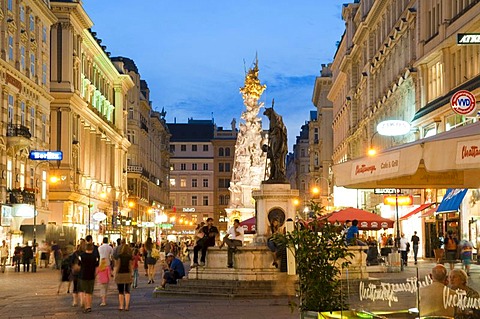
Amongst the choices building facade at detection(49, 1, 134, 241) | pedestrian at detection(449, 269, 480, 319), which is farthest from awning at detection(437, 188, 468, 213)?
building facade at detection(49, 1, 134, 241)

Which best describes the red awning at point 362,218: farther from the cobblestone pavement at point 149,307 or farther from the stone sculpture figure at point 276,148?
the cobblestone pavement at point 149,307

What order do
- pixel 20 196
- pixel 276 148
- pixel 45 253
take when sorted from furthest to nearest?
pixel 20 196, pixel 45 253, pixel 276 148

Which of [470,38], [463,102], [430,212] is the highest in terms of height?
[470,38]

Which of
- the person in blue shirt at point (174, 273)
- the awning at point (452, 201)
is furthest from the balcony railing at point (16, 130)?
the person in blue shirt at point (174, 273)

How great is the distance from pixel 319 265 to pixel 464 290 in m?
3.59

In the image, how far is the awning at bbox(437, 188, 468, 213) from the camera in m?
39.1

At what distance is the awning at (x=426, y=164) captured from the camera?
964 centimetres

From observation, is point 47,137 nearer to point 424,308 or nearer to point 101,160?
point 101,160

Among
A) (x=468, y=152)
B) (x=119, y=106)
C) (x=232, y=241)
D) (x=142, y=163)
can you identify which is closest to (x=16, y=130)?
(x=232, y=241)

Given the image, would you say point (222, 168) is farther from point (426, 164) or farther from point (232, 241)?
point (426, 164)

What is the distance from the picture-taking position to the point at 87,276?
21078 mm

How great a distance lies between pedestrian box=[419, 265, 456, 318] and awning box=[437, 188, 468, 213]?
29.7 meters

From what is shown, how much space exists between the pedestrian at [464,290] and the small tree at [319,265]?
285 cm

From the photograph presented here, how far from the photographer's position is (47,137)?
204 ft
